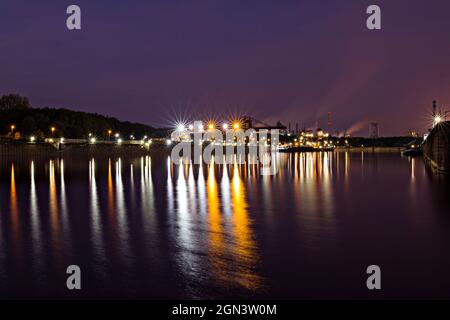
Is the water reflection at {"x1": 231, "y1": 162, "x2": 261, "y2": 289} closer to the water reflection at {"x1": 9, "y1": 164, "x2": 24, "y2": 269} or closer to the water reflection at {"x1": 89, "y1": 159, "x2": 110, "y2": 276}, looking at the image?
the water reflection at {"x1": 89, "y1": 159, "x2": 110, "y2": 276}

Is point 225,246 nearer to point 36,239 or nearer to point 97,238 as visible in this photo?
point 97,238

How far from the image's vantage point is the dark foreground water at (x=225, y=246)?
26.5ft

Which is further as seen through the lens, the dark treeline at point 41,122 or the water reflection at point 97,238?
the dark treeline at point 41,122

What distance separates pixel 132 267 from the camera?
363 inches

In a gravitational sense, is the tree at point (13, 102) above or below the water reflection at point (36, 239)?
above

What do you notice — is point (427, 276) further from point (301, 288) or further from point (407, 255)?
point (301, 288)

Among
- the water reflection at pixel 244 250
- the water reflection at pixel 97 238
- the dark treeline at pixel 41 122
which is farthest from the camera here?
the dark treeline at pixel 41 122

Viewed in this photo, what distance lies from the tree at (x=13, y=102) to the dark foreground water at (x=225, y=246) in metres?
147

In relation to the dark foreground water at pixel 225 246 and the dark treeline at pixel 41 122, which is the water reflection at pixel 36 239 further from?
the dark treeline at pixel 41 122

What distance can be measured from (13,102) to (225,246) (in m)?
164

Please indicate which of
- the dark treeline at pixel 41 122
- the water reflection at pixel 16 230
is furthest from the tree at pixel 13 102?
the water reflection at pixel 16 230

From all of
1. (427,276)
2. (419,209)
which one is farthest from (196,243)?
(419,209)
